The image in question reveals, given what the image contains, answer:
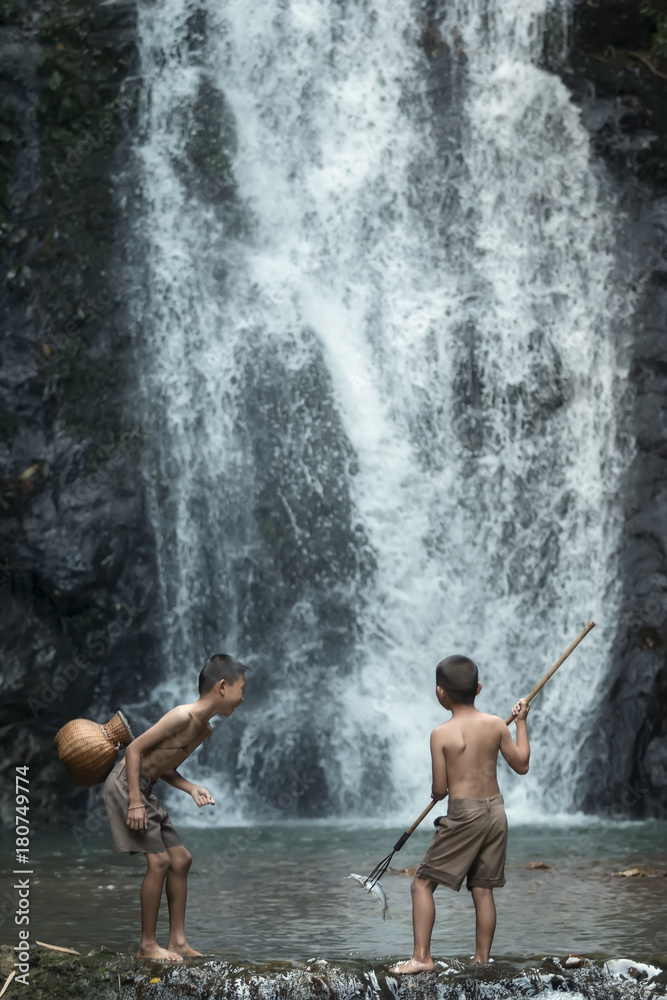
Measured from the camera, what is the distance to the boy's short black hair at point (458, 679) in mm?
4898

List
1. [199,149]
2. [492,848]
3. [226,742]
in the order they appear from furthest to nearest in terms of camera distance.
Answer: [199,149] → [226,742] → [492,848]

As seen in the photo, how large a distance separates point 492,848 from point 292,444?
9.79 meters

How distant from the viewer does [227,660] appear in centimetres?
519

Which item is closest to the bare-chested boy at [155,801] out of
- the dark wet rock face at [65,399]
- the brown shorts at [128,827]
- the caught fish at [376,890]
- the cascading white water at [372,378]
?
the brown shorts at [128,827]

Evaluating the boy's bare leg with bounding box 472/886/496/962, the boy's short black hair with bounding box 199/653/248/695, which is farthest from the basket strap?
the boy's bare leg with bounding box 472/886/496/962

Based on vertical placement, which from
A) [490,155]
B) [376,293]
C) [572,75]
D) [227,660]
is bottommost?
[227,660]

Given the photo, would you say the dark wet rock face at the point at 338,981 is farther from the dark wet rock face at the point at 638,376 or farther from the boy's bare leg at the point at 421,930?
the dark wet rock face at the point at 638,376

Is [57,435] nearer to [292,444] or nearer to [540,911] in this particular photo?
[292,444]

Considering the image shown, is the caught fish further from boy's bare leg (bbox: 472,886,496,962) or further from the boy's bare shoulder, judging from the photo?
the boy's bare shoulder

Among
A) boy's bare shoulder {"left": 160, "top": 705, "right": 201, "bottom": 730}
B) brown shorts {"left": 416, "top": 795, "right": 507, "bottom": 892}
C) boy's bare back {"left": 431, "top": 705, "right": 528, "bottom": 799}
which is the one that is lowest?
brown shorts {"left": 416, "top": 795, "right": 507, "bottom": 892}

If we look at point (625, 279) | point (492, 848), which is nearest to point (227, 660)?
point (492, 848)

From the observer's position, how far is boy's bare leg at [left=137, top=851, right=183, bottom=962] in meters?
4.96

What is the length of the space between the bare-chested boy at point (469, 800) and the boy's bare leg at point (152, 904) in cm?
100

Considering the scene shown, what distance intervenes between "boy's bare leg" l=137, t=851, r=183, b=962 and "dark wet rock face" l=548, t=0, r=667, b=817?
27.4ft
